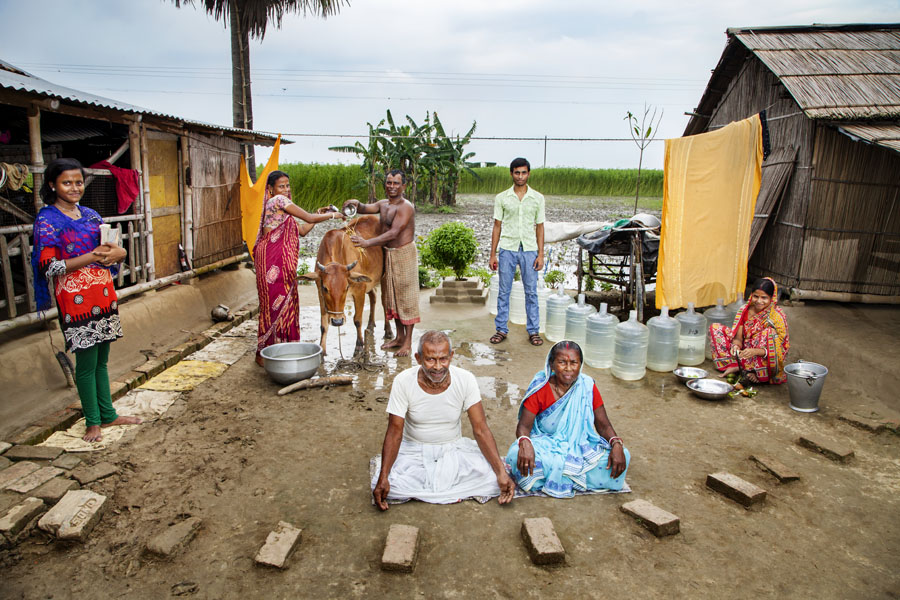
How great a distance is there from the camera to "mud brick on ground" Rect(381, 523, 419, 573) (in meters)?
2.93

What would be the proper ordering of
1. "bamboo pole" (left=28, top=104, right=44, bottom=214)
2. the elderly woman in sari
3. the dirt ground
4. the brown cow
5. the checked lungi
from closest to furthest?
the dirt ground
the elderly woman in sari
"bamboo pole" (left=28, top=104, right=44, bottom=214)
the brown cow
the checked lungi

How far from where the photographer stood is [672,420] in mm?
4914

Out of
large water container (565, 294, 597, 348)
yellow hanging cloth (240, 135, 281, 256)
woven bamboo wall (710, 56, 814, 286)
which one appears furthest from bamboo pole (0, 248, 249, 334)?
woven bamboo wall (710, 56, 814, 286)

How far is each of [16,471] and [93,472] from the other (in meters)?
0.43

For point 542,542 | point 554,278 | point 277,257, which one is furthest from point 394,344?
point 542,542

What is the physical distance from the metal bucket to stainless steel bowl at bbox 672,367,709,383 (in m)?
0.80

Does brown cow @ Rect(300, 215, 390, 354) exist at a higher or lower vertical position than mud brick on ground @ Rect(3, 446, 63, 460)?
higher

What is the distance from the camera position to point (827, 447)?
13.9 ft

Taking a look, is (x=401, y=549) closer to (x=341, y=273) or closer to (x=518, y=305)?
(x=341, y=273)

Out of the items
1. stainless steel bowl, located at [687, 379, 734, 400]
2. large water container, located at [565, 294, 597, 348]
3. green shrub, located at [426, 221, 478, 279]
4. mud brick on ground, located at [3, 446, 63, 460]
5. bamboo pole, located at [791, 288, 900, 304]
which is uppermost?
green shrub, located at [426, 221, 478, 279]

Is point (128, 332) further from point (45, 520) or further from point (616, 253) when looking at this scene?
point (616, 253)

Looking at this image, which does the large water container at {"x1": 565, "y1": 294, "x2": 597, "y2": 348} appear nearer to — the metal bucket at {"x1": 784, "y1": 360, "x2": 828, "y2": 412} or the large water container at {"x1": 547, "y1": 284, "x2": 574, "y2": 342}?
the large water container at {"x1": 547, "y1": 284, "x2": 574, "y2": 342}

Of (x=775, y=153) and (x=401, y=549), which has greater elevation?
(x=775, y=153)

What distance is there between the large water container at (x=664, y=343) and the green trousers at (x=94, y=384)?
494 cm
